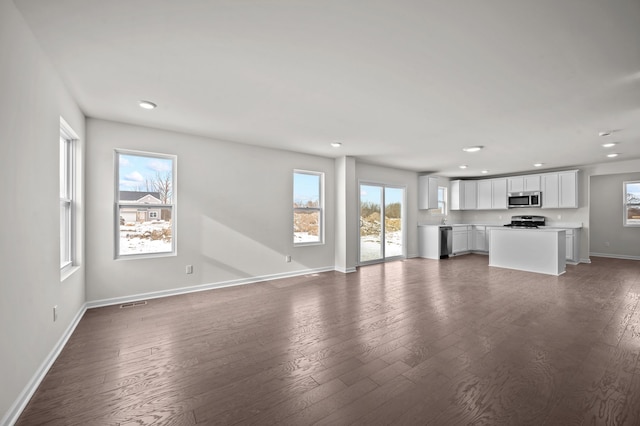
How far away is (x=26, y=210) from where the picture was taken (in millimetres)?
1977

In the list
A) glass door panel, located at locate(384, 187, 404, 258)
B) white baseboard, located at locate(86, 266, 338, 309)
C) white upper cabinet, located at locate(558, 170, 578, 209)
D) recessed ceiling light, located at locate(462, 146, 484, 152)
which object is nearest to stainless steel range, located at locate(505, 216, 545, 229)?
white upper cabinet, located at locate(558, 170, 578, 209)

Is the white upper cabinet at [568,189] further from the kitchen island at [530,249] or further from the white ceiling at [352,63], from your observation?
the white ceiling at [352,63]

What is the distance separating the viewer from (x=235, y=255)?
4.84 m

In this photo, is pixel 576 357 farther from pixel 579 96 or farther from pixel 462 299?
pixel 579 96

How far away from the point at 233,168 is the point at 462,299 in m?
4.21

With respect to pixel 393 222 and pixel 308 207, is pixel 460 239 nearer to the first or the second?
pixel 393 222

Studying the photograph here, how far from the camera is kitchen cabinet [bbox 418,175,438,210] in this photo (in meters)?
8.12

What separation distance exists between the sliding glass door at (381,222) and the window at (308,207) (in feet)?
4.19

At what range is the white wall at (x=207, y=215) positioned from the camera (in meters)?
3.73

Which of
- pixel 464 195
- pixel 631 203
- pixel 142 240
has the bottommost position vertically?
pixel 142 240

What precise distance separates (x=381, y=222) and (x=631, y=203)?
688 centimetres

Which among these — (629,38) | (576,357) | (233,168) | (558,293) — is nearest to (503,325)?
(576,357)

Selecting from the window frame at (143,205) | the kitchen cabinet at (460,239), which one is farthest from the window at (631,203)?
the window frame at (143,205)

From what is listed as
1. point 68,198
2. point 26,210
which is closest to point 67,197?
point 68,198
